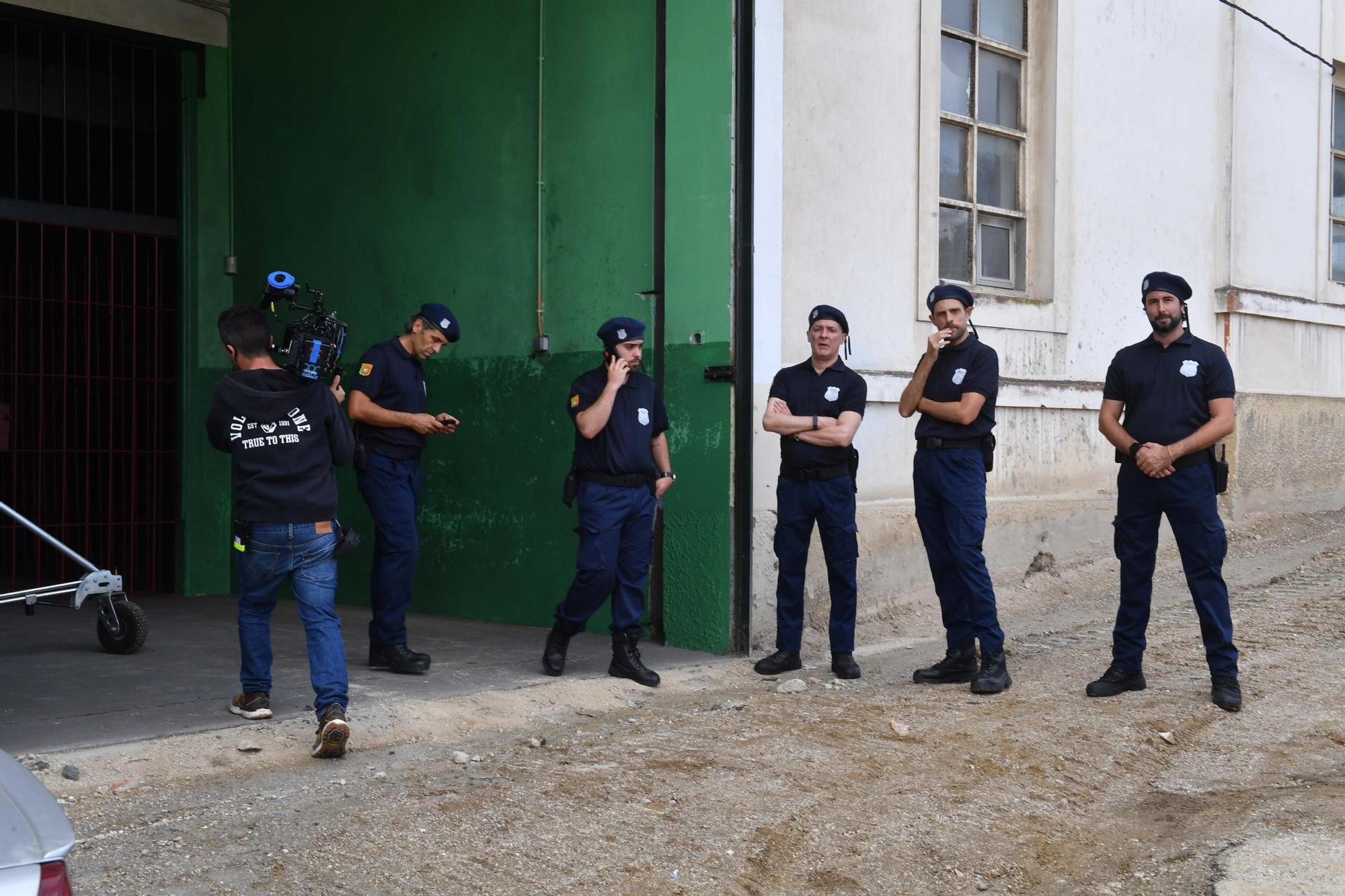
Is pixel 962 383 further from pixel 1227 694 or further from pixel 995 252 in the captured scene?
pixel 995 252

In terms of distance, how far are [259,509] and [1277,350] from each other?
862 centimetres

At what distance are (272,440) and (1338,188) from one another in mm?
10372

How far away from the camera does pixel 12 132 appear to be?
9523mm

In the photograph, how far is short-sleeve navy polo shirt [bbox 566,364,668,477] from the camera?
262 inches

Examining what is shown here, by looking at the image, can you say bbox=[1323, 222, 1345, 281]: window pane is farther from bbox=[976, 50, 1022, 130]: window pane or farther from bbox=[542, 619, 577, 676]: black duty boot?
bbox=[542, 619, 577, 676]: black duty boot

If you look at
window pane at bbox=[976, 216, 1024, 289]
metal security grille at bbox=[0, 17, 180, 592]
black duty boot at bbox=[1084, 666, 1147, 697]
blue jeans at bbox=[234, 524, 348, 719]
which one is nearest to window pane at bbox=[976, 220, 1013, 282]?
window pane at bbox=[976, 216, 1024, 289]

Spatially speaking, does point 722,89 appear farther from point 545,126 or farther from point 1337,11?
point 1337,11

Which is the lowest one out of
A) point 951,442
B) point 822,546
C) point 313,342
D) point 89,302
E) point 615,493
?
point 822,546

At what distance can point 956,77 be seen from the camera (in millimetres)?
9047

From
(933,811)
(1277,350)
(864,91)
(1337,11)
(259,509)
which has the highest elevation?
(1337,11)

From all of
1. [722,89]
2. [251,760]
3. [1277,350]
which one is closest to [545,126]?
[722,89]

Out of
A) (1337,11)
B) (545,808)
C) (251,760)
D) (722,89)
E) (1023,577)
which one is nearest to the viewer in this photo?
(545,808)

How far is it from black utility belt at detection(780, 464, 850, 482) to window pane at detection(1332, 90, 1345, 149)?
7708mm

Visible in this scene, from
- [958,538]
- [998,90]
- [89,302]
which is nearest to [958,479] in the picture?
[958,538]
